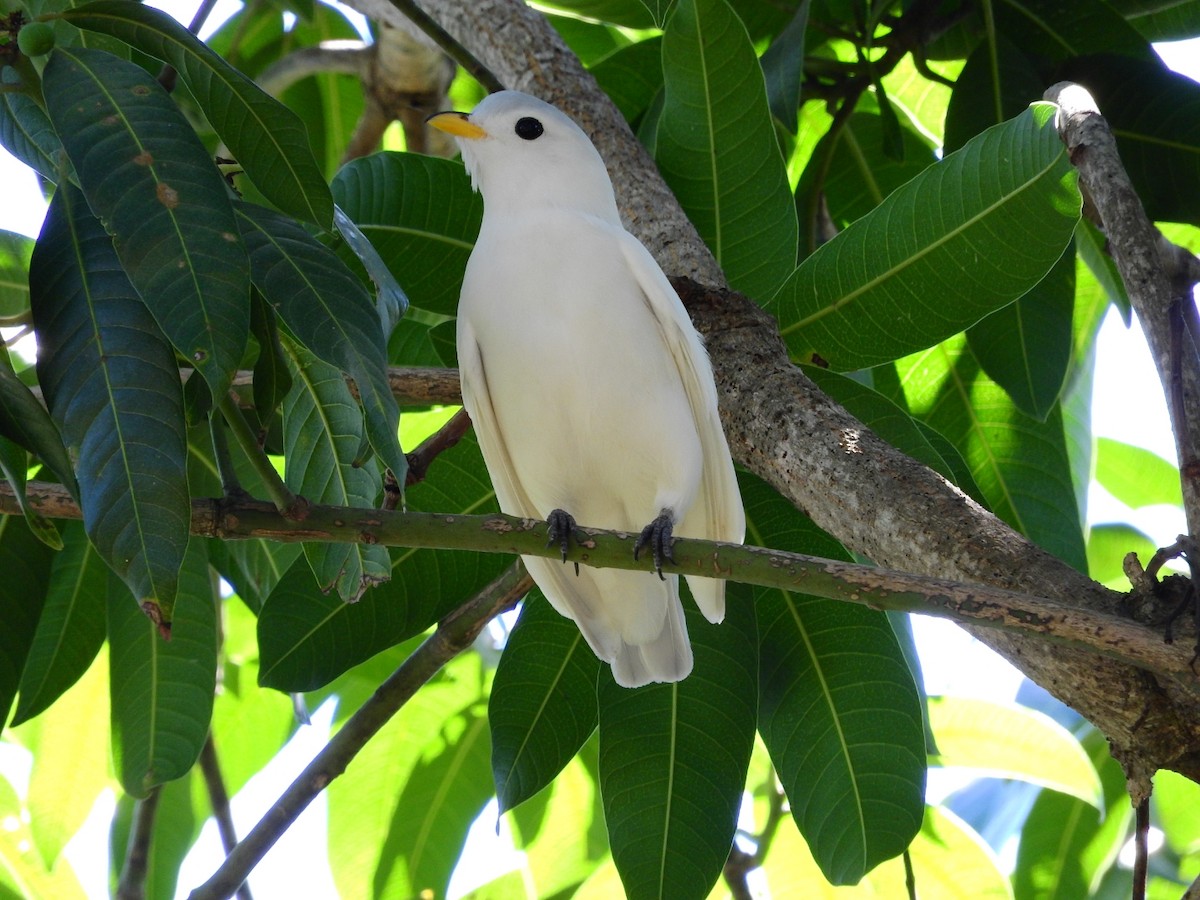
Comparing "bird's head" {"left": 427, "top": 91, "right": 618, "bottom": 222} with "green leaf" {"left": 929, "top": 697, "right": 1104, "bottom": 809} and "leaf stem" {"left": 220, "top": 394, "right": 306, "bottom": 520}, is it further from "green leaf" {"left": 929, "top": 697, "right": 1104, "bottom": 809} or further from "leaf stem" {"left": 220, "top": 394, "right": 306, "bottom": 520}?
"green leaf" {"left": 929, "top": 697, "right": 1104, "bottom": 809}

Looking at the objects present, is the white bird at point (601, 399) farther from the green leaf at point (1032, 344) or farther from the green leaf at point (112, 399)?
the green leaf at point (112, 399)

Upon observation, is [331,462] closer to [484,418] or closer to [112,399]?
[112,399]

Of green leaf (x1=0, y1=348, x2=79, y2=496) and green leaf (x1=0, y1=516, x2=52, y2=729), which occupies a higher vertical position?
green leaf (x1=0, y1=516, x2=52, y2=729)

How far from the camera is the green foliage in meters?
1.61

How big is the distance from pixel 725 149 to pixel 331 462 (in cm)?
122

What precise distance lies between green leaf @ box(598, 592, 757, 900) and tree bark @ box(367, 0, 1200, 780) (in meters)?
0.47

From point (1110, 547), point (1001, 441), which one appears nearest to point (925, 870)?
point (1001, 441)

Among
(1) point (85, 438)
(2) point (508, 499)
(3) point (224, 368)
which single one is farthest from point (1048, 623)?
(2) point (508, 499)

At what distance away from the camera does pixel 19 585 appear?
8.46ft

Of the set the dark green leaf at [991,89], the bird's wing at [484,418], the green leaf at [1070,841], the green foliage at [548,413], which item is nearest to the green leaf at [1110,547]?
the green foliage at [548,413]

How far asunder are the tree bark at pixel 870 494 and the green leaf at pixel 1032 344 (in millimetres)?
825

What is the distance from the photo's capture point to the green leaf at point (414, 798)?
3.30m

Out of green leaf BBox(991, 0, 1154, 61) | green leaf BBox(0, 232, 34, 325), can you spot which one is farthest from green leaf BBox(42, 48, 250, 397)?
green leaf BBox(991, 0, 1154, 61)

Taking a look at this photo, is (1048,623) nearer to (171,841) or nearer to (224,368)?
(224,368)
